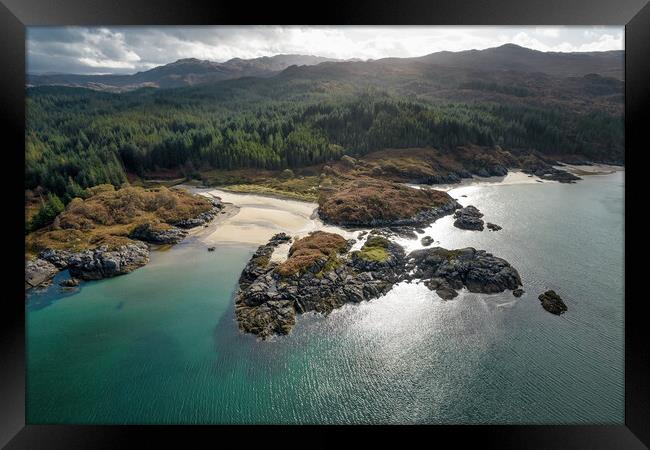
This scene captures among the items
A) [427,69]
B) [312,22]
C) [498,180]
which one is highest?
[427,69]

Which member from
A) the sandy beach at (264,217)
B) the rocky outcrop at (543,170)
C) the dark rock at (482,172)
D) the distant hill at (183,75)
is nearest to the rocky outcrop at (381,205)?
the sandy beach at (264,217)

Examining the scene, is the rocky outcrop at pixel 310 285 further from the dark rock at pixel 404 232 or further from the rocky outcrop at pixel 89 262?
the rocky outcrop at pixel 89 262

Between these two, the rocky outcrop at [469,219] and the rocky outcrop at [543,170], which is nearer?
the rocky outcrop at [469,219]

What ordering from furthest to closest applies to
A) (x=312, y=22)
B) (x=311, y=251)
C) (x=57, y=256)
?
(x=311, y=251)
(x=57, y=256)
(x=312, y=22)

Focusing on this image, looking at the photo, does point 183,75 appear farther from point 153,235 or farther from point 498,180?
point 498,180

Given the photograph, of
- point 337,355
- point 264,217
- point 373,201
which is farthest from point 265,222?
point 337,355

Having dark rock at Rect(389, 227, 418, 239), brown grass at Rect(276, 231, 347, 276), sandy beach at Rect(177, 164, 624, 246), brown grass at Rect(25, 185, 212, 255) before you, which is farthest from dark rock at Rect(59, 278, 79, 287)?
dark rock at Rect(389, 227, 418, 239)

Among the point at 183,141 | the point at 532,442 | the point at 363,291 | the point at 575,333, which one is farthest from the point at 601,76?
the point at 183,141
